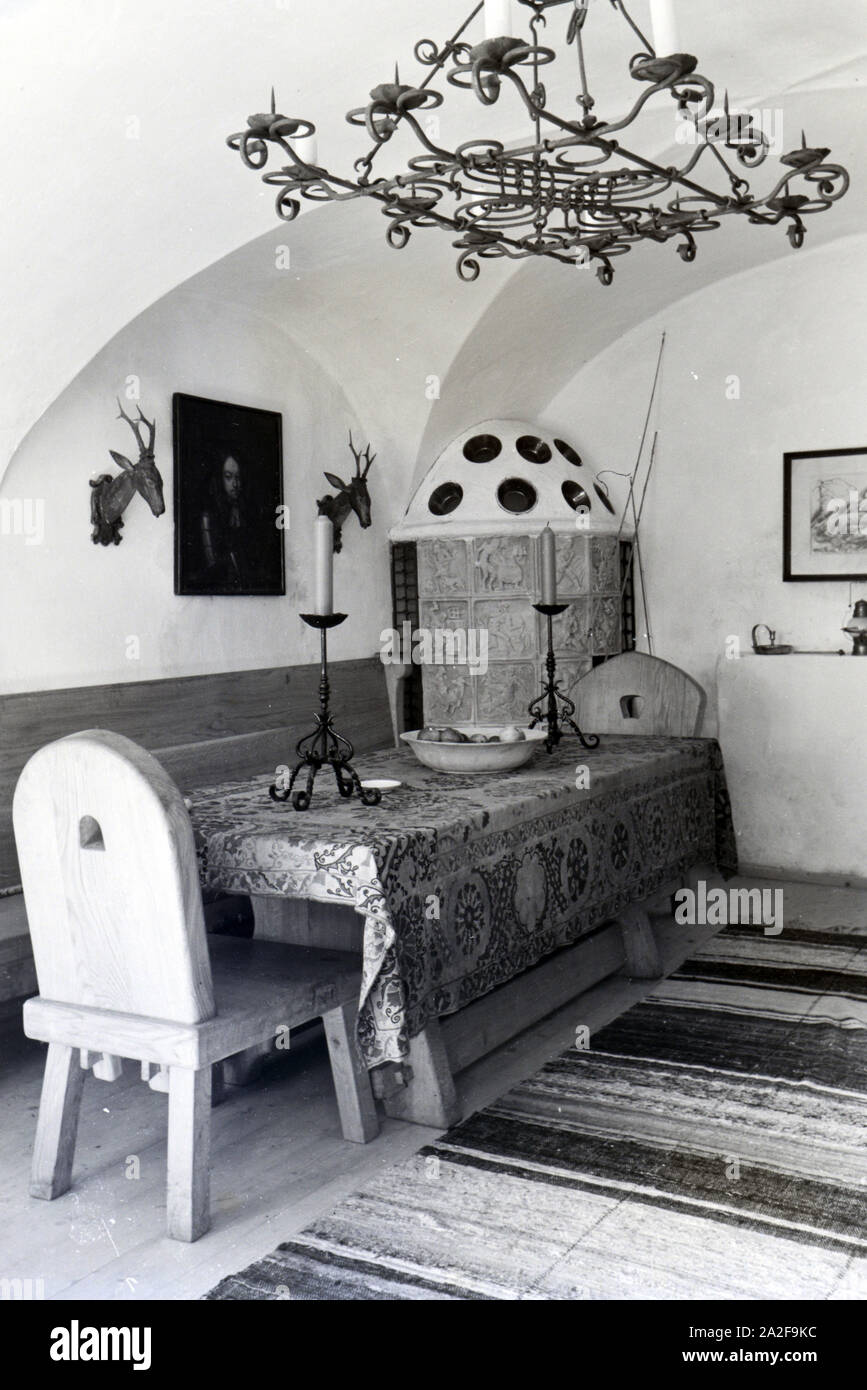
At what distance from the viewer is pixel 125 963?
269 cm

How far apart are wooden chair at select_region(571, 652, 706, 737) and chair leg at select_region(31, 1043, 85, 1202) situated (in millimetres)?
2828

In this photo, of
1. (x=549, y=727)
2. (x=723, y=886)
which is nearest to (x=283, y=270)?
(x=549, y=727)

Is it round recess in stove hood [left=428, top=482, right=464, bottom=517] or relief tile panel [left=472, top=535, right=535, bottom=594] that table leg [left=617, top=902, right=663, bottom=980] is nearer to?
relief tile panel [left=472, top=535, right=535, bottom=594]

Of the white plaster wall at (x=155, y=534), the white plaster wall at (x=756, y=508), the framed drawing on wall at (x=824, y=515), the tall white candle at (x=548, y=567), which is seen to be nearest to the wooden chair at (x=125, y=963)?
Result: the white plaster wall at (x=155, y=534)

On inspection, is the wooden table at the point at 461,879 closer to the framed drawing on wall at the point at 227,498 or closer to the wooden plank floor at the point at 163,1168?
the wooden plank floor at the point at 163,1168

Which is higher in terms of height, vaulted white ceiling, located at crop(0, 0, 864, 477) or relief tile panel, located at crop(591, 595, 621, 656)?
vaulted white ceiling, located at crop(0, 0, 864, 477)

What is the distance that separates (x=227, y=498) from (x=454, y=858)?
97.8 inches

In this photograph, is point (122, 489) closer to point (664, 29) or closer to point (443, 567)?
point (443, 567)

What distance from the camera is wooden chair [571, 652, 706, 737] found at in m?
4.99

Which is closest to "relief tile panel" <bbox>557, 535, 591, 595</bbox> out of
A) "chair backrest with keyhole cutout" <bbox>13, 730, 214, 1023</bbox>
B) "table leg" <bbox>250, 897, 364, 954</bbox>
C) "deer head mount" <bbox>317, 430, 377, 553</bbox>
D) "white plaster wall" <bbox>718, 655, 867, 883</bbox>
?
"white plaster wall" <bbox>718, 655, 867, 883</bbox>

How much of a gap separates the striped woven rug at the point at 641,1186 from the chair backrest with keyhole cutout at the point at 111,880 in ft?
2.09

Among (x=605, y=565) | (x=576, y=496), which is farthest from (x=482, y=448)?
(x=605, y=565)

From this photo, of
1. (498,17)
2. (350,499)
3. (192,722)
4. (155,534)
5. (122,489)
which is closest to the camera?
(498,17)
